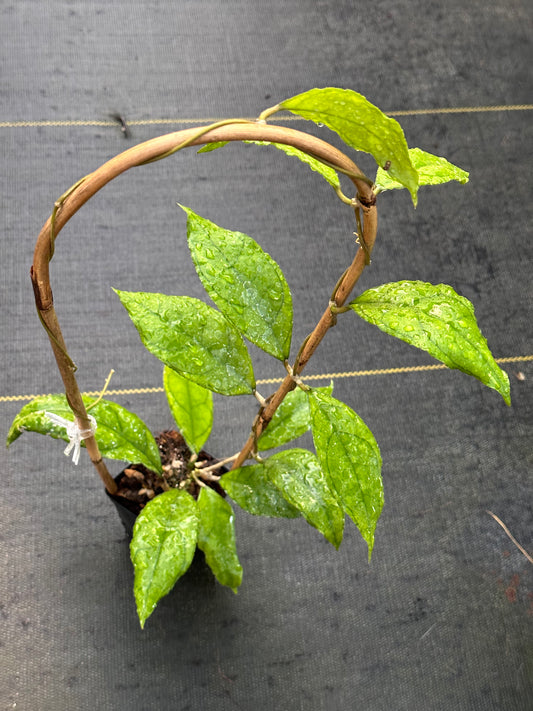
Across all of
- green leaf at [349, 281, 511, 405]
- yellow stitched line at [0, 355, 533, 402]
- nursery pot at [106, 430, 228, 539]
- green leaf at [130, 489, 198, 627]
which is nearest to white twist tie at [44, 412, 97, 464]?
green leaf at [130, 489, 198, 627]

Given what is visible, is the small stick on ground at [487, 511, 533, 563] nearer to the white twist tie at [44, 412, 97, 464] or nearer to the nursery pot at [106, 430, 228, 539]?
the nursery pot at [106, 430, 228, 539]

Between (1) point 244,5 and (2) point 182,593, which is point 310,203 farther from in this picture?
(2) point 182,593

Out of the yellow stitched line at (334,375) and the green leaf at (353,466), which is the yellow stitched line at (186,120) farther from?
the green leaf at (353,466)

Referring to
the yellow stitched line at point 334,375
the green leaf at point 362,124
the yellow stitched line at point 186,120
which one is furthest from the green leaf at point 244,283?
the yellow stitched line at point 186,120

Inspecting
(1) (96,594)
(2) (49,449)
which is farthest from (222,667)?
(2) (49,449)

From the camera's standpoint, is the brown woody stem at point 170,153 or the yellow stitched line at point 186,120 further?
the yellow stitched line at point 186,120

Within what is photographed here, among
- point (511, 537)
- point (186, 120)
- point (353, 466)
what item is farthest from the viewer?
point (186, 120)

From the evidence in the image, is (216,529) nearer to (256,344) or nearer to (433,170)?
(256,344)

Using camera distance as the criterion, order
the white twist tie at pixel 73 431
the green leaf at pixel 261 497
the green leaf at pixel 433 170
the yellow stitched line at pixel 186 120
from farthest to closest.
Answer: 1. the yellow stitched line at pixel 186 120
2. the green leaf at pixel 261 497
3. the white twist tie at pixel 73 431
4. the green leaf at pixel 433 170

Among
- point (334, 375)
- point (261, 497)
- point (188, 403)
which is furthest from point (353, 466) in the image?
point (334, 375)
